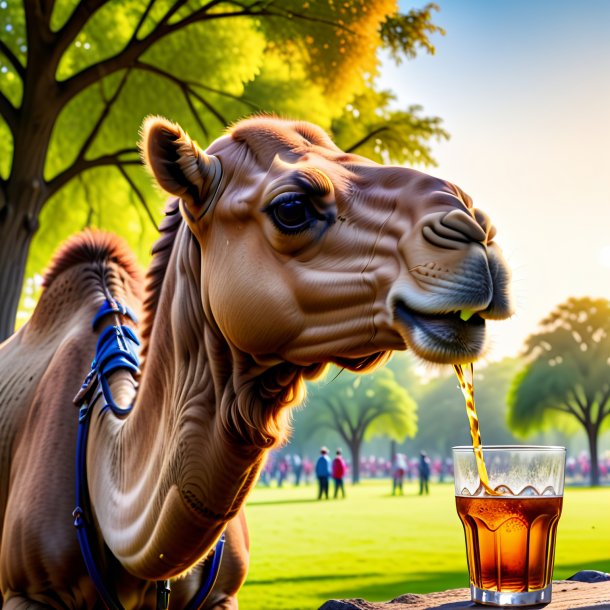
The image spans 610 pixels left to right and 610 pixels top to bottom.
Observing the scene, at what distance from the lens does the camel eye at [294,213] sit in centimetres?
208

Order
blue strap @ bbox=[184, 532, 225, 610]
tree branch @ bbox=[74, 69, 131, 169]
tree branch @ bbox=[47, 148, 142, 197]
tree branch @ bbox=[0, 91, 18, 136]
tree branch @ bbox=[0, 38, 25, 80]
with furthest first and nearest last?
tree branch @ bbox=[74, 69, 131, 169] < tree branch @ bbox=[47, 148, 142, 197] < tree branch @ bbox=[0, 38, 25, 80] < tree branch @ bbox=[0, 91, 18, 136] < blue strap @ bbox=[184, 532, 225, 610]

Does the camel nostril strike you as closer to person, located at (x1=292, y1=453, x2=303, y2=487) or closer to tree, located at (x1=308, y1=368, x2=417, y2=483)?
person, located at (x1=292, y1=453, x2=303, y2=487)

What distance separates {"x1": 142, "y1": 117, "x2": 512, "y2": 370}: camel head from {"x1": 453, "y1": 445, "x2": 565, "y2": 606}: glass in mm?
418

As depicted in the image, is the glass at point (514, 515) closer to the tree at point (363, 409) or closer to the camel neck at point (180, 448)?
the camel neck at point (180, 448)

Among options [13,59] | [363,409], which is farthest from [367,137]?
[363,409]

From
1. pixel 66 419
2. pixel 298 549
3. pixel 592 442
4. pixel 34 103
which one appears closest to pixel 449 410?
pixel 592 442

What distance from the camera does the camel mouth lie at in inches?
71.3

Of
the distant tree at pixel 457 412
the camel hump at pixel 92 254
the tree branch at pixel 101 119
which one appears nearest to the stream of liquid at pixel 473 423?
the camel hump at pixel 92 254

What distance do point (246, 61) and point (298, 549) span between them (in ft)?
24.6

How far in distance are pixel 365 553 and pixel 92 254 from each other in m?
10.1

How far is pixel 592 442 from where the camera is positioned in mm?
39969

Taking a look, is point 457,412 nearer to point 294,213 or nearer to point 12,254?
point 12,254

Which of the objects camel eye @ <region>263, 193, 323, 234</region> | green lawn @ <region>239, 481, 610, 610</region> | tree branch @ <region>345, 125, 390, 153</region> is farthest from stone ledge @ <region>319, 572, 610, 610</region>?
tree branch @ <region>345, 125, 390, 153</region>

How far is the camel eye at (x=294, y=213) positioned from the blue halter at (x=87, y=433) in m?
1.02
